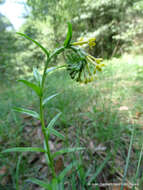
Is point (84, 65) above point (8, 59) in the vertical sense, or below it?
below

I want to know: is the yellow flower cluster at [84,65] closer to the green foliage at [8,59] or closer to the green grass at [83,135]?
the green grass at [83,135]

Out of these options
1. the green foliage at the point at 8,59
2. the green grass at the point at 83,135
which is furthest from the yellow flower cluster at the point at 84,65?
the green foliage at the point at 8,59

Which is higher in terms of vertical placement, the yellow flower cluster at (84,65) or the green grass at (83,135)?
the yellow flower cluster at (84,65)

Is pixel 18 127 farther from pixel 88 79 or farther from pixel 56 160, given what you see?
pixel 88 79

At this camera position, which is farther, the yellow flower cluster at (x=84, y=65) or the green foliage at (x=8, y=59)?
the green foliage at (x=8, y=59)

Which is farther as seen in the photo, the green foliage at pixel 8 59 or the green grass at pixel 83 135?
the green foliage at pixel 8 59

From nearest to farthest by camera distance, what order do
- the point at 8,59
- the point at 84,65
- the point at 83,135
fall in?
the point at 84,65, the point at 83,135, the point at 8,59

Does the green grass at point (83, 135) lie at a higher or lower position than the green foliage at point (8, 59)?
lower

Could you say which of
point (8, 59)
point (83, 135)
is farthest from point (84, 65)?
point (8, 59)

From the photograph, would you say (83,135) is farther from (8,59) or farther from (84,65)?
(8,59)

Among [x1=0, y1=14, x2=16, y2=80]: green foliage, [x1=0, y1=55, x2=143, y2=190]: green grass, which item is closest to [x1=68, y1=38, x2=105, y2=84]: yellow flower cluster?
[x1=0, y1=55, x2=143, y2=190]: green grass

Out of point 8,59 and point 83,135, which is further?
point 8,59
